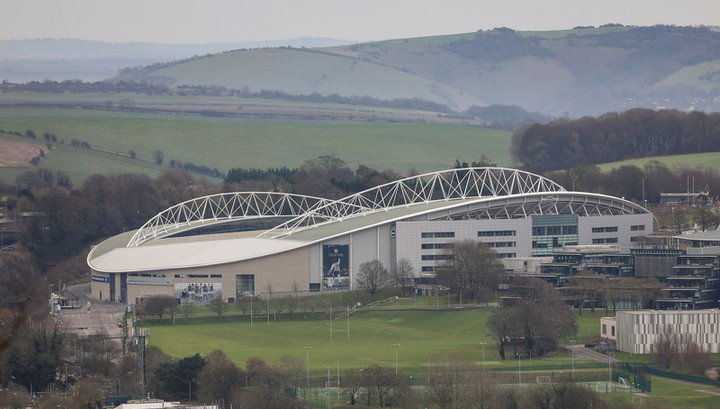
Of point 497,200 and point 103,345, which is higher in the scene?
point 497,200

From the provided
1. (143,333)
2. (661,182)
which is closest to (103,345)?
(143,333)

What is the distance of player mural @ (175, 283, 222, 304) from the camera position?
121 metres

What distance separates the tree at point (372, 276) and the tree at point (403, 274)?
93 cm

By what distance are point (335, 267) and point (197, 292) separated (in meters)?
10.2

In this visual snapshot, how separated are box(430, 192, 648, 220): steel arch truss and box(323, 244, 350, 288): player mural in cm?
819

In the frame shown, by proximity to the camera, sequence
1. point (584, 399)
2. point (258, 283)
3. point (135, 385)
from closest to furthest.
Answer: point (584, 399) < point (135, 385) < point (258, 283)

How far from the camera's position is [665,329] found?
302ft

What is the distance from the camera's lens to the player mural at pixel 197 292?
121375 millimetres

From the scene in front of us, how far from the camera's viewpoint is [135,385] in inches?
3287

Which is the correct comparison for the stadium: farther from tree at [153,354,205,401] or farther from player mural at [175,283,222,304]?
tree at [153,354,205,401]

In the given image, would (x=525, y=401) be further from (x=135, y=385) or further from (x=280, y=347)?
(x=280, y=347)

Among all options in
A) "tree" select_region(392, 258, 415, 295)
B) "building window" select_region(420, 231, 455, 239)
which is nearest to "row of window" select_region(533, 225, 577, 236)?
"building window" select_region(420, 231, 455, 239)

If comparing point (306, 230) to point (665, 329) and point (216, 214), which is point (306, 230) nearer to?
point (216, 214)

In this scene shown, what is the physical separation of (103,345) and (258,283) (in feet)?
97.9
